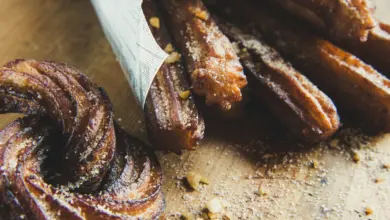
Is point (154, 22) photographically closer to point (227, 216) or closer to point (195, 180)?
point (195, 180)

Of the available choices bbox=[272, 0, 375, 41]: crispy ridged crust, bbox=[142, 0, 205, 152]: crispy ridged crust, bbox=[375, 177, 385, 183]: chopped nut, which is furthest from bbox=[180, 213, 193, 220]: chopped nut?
bbox=[272, 0, 375, 41]: crispy ridged crust

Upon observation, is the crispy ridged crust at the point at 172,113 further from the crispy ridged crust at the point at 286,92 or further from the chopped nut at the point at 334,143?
the chopped nut at the point at 334,143

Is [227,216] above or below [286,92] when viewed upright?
below

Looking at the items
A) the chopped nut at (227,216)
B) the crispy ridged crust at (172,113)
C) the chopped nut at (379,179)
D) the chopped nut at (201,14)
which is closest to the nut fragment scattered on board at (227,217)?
the chopped nut at (227,216)

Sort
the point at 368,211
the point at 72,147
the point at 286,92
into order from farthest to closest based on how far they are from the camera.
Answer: the point at 286,92
the point at 368,211
the point at 72,147

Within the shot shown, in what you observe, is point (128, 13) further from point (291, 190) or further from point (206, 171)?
point (291, 190)

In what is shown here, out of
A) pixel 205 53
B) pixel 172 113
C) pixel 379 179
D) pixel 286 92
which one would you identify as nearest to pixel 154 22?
pixel 205 53
